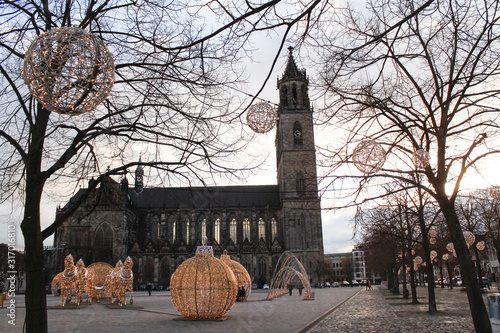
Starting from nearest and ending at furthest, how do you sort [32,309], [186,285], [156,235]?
[32,309], [186,285], [156,235]

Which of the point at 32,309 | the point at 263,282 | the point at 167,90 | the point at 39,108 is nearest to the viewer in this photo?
the point at 32,309

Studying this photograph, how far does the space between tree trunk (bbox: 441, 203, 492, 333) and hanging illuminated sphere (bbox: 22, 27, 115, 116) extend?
7796 millimetres

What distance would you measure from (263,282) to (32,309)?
154ft

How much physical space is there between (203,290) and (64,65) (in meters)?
10.4

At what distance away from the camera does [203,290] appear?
12.8m

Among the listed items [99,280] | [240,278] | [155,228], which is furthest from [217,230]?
[240,278]

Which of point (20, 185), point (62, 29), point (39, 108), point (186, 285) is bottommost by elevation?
point (186, 285)

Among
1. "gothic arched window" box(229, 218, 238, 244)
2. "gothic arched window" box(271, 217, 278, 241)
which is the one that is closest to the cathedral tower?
"gothic arched window" box(271, 217, 278, 241)

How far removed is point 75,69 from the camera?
12.4ft

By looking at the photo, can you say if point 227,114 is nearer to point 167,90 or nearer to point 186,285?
point 167,90

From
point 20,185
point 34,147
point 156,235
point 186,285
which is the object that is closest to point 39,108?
point 34,147

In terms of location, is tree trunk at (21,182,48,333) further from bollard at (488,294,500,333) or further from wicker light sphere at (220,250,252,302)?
wicker light sphere at (220,250,252,302)

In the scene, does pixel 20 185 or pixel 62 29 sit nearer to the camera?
pixel 62 29

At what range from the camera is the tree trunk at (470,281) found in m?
7.98
